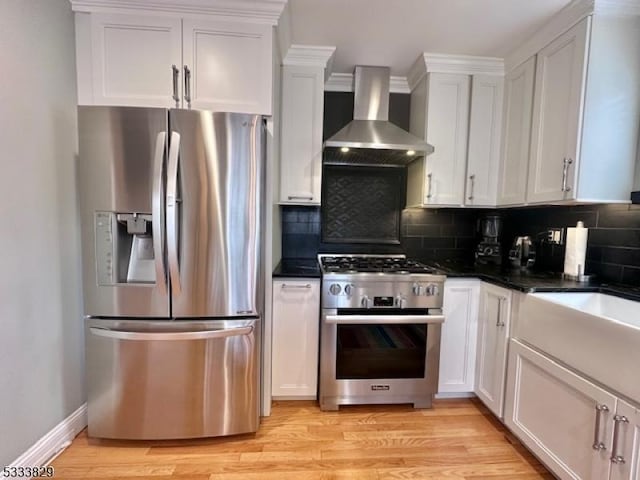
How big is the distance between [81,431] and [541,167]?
3150 mm

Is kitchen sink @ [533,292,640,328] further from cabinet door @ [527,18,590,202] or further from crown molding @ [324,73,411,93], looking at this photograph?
crown molding @ [324,73,411,93]

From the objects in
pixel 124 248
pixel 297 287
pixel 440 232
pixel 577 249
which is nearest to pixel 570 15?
pixel 577 249

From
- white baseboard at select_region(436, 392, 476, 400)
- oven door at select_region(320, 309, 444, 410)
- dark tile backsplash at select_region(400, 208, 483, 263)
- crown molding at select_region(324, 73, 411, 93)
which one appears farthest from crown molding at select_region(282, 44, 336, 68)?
white baseboard at select_region(436, 392, 476, 400)

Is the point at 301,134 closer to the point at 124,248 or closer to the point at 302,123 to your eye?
the point at 302,123

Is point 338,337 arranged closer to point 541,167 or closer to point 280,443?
point 280,443

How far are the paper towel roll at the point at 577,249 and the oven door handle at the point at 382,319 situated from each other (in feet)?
2.73

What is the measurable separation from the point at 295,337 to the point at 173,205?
1091 millimetres

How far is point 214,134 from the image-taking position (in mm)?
1540

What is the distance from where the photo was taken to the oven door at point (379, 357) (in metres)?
1.95

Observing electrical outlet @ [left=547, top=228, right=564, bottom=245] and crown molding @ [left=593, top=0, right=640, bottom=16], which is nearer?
crown molding @ [left=593, top=0, right=640, bottom=16]

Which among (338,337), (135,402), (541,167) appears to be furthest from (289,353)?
(541,167)

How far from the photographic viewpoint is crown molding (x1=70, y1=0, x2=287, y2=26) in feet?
5.39

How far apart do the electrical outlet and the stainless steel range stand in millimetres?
918

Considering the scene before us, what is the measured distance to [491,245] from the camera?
2500 mm
